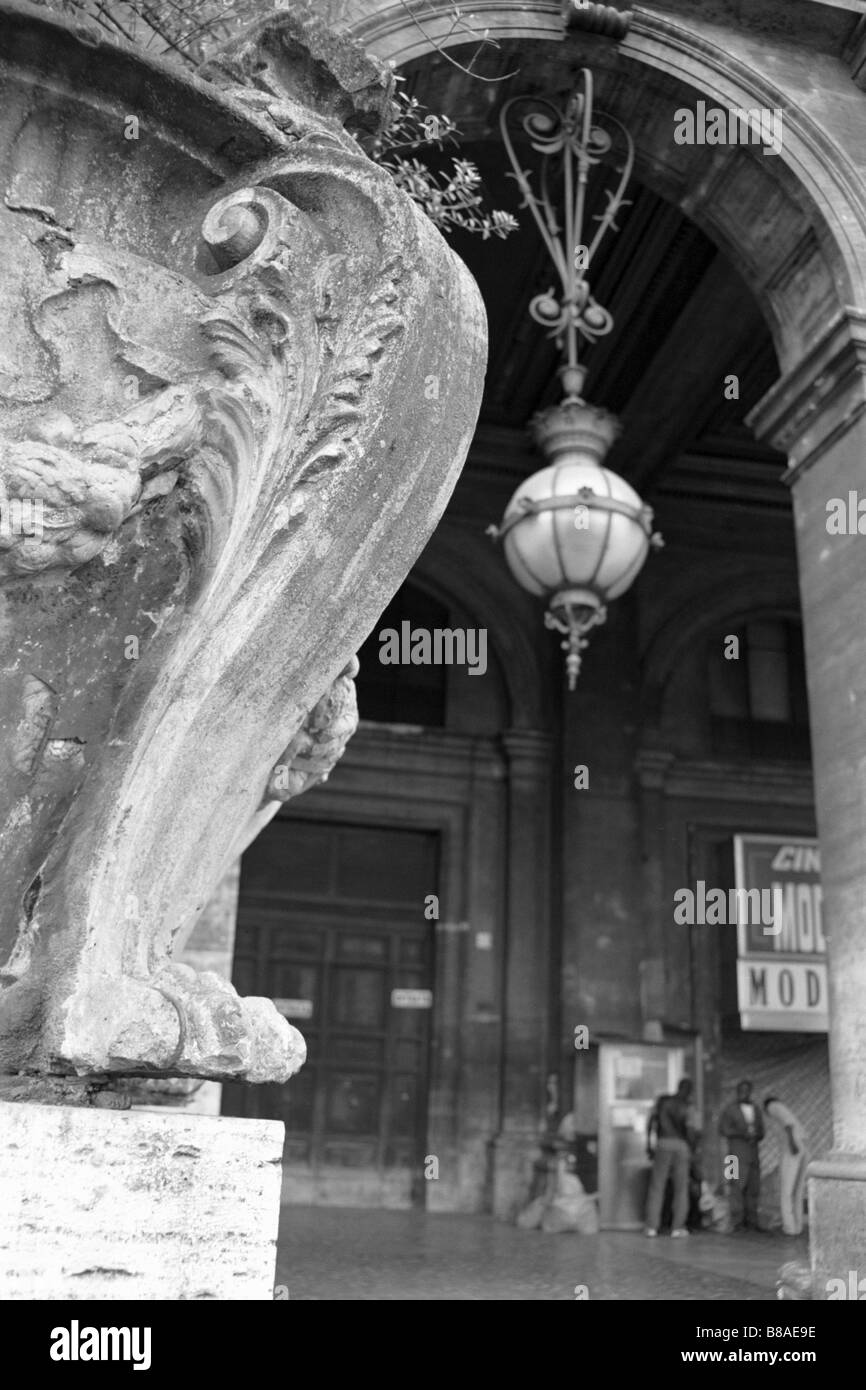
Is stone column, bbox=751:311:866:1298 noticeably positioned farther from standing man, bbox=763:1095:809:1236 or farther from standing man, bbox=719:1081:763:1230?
standing man, bbox=719:1081:763:1230

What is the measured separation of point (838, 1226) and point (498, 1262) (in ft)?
8.60

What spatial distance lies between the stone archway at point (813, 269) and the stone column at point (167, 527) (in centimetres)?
248

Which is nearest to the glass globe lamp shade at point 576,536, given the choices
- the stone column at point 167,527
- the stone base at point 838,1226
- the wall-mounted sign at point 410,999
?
the stone base at point 838,1226

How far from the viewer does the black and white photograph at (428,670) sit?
176 centimetres

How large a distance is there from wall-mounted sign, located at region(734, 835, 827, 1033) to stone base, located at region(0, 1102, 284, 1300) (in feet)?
30.4

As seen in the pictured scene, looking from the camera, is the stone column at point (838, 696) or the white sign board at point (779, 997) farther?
the white sign board at point (779, 997)

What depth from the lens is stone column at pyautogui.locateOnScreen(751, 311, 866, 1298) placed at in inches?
160

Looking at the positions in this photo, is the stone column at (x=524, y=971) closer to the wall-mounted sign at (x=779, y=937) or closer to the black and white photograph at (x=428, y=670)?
the black and white photograph at (x=428, y=670)

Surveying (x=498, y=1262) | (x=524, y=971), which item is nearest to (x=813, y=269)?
(x=498, y=1262)

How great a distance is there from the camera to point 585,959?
33.6 ft

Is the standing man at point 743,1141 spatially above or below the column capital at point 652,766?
below

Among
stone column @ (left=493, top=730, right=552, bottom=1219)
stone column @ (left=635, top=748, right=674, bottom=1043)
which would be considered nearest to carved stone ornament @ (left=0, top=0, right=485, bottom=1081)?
stone column @ (left=493, top=730, right=552, bottom=1219)

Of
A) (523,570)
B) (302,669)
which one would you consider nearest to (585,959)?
(523,570)

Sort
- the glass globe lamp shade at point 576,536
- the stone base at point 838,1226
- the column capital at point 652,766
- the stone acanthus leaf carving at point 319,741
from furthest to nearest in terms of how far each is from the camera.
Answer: the column capital at point 652,766 < the glass globe lamp shade at point 576,536 < the stone base at point 838,1226 < the stone acanthus leaf carving at point 319,741
